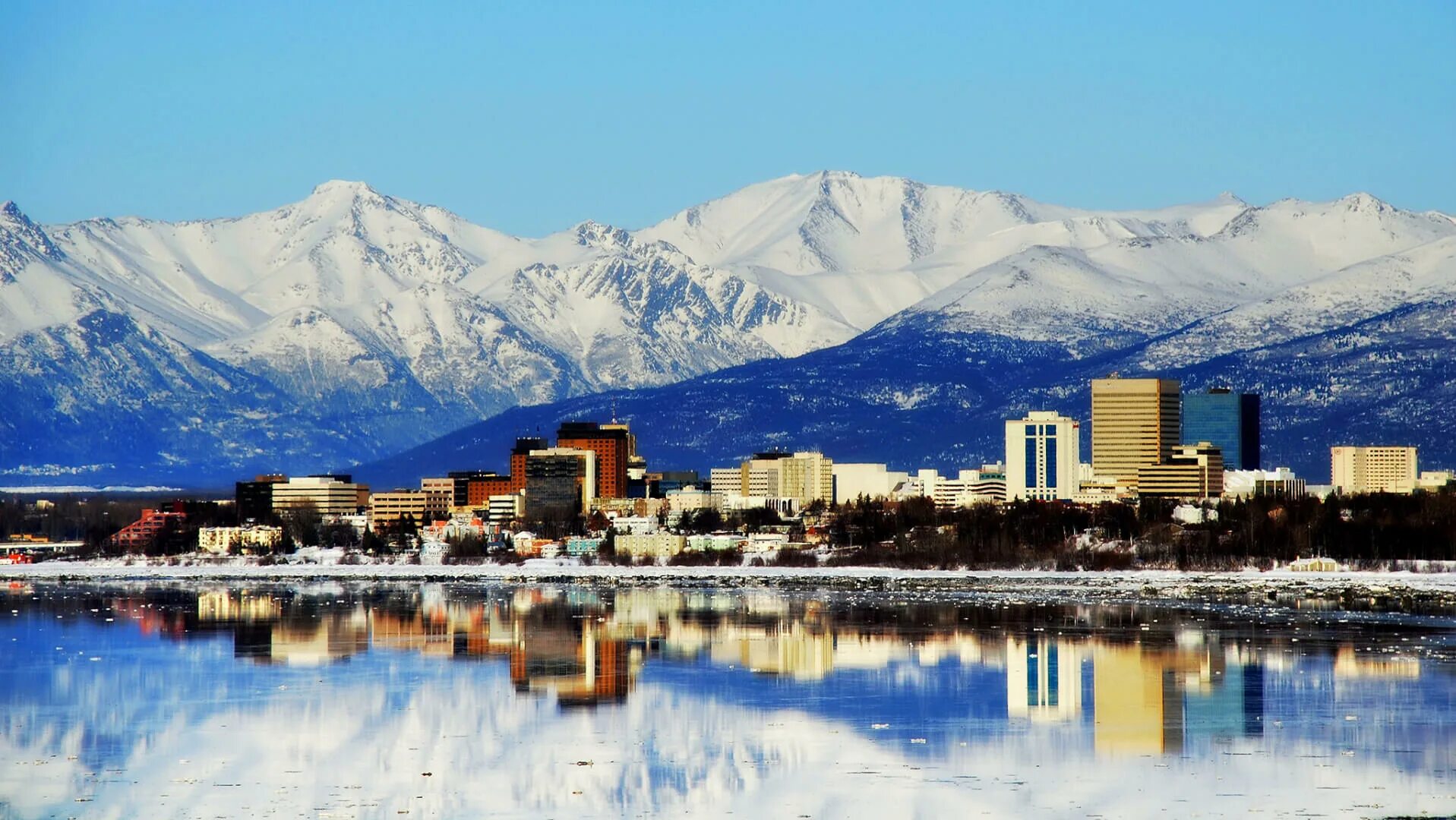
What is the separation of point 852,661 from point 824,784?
22561 millimetres

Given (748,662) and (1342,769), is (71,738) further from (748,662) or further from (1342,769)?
(1342,769)

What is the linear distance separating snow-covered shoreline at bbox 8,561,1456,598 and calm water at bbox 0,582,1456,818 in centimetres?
2322

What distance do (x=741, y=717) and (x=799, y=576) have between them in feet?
261

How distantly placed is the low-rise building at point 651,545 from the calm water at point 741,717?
8917 centimetres

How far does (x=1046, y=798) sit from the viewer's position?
43.8 m

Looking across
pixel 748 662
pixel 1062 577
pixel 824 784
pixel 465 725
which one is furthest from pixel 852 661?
pixel 1062 577

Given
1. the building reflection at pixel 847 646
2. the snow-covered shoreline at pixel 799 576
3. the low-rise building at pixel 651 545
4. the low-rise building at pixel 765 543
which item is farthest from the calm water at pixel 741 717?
the low-rise building at pixel 765 543

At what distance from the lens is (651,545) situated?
601 ft

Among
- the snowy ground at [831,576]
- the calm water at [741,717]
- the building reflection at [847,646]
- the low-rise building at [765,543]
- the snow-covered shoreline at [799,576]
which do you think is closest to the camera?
the calm water at [741,717]

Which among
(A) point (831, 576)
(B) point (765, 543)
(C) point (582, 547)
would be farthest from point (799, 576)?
(C) point (582, 547)

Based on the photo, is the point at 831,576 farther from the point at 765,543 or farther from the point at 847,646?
the point at 847,646

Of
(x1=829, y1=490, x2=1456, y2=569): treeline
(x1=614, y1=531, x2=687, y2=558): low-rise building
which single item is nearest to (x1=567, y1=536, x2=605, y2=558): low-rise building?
(x1=614, y1=531, x2=687, y2=558): low-rise building

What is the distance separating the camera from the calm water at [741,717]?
44.5 m

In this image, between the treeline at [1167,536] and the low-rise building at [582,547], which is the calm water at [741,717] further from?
the low-rise building at [582,547]
